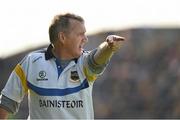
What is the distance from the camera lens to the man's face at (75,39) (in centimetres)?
716

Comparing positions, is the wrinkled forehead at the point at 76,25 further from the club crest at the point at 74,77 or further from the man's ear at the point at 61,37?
the club crest at the point at 74,77

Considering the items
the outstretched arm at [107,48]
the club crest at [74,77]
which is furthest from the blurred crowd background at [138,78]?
the outstretched arm at [107,48]

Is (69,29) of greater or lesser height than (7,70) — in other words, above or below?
above

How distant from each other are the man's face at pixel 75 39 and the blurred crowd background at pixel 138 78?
891 centimetres

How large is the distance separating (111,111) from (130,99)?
0.41 meters

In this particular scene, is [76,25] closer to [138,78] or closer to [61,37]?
[61,37]

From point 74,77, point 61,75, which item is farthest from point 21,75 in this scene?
point 74,77

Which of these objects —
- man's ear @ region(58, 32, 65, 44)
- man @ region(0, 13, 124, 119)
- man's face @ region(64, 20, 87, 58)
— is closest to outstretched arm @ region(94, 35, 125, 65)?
man @ region(0, 13, 124, 119)

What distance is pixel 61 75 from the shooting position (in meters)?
7.19

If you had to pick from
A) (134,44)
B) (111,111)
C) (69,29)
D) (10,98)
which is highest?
(69,29)

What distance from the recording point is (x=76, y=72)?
7180 millimetres

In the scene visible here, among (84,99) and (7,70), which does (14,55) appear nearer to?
(7,70)

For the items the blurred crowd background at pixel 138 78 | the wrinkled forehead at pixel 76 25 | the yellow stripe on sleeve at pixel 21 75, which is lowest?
the blurred crowd background at pixel 138 78

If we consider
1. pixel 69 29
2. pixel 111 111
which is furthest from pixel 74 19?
pixel 111 111
